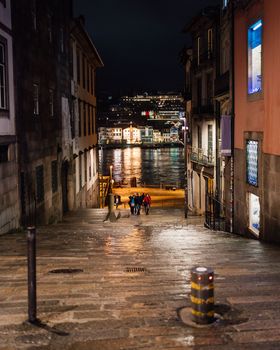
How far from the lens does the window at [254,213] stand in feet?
55.3

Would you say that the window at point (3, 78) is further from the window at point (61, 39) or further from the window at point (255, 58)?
the window at point (61, 39)

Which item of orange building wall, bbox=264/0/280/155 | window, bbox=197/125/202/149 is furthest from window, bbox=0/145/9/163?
window, bbox=197/125/202/149

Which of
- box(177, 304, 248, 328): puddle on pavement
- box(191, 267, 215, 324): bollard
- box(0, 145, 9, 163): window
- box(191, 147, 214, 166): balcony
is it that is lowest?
box(177, 304, 248, 328): puddle on pavement

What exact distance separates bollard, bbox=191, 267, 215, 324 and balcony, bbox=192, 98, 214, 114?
88.6 ft

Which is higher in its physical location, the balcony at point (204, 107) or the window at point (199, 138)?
the balcony at point (204, 107)

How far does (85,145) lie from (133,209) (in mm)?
8229

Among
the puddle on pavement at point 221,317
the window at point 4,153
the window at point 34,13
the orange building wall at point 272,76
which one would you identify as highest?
the window at point 34,13

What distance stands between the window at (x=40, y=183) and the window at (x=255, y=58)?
9862 millimetres

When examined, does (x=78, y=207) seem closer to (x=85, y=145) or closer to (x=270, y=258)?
(x=85, y=145)

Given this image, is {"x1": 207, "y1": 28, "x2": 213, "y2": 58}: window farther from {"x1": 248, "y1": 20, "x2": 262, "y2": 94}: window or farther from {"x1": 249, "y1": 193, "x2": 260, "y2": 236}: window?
{"x1": 249, "y1": 193, "x2": 260, "y2": 236}: window

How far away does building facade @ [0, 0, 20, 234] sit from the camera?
15.9 metres

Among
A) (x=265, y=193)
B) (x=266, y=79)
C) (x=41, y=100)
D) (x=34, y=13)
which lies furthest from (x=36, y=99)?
(x=265, y=193)

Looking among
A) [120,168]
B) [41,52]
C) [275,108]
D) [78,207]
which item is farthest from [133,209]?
[120,168]

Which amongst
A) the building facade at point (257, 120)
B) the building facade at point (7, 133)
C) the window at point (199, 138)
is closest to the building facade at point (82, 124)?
the window at point (199, 138)
